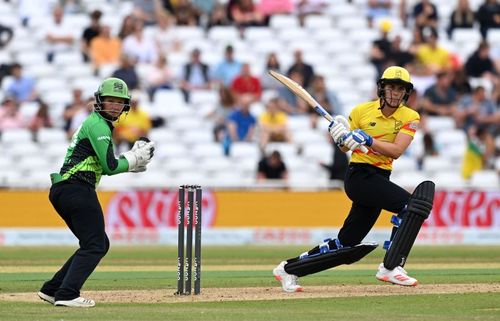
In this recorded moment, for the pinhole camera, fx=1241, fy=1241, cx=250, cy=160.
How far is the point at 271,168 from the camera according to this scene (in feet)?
62.1

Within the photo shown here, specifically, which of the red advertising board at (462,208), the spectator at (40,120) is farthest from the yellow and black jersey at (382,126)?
the spectator at (40,120)

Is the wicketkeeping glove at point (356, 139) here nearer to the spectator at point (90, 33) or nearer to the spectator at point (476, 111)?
the spectator at point (476, 111)

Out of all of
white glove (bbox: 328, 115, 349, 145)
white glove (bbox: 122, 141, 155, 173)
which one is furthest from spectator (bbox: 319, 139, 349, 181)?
white glove (bbox: 122, 141, 155, 173)

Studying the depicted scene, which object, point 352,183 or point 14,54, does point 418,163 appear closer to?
point 14,54

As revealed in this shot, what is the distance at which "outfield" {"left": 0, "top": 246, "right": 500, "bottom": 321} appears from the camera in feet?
28.3

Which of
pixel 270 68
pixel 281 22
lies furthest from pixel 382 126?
pixel 281 22

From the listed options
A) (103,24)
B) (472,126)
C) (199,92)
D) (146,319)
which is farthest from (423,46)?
A: (146,319)

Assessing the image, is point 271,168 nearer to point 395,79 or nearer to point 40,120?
point 40,120

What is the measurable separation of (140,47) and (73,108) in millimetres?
1986

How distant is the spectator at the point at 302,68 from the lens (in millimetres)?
20578

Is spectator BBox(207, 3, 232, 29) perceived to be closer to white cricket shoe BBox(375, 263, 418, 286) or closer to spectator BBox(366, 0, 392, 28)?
spectator BBox(366, 0, 392, 28)

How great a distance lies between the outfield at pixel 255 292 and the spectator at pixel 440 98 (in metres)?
5.75

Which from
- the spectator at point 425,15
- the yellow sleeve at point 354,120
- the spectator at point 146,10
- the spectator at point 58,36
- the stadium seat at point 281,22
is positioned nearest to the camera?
the yellow sleeve at point 354,120

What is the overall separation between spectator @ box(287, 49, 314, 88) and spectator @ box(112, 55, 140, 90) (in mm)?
2595
